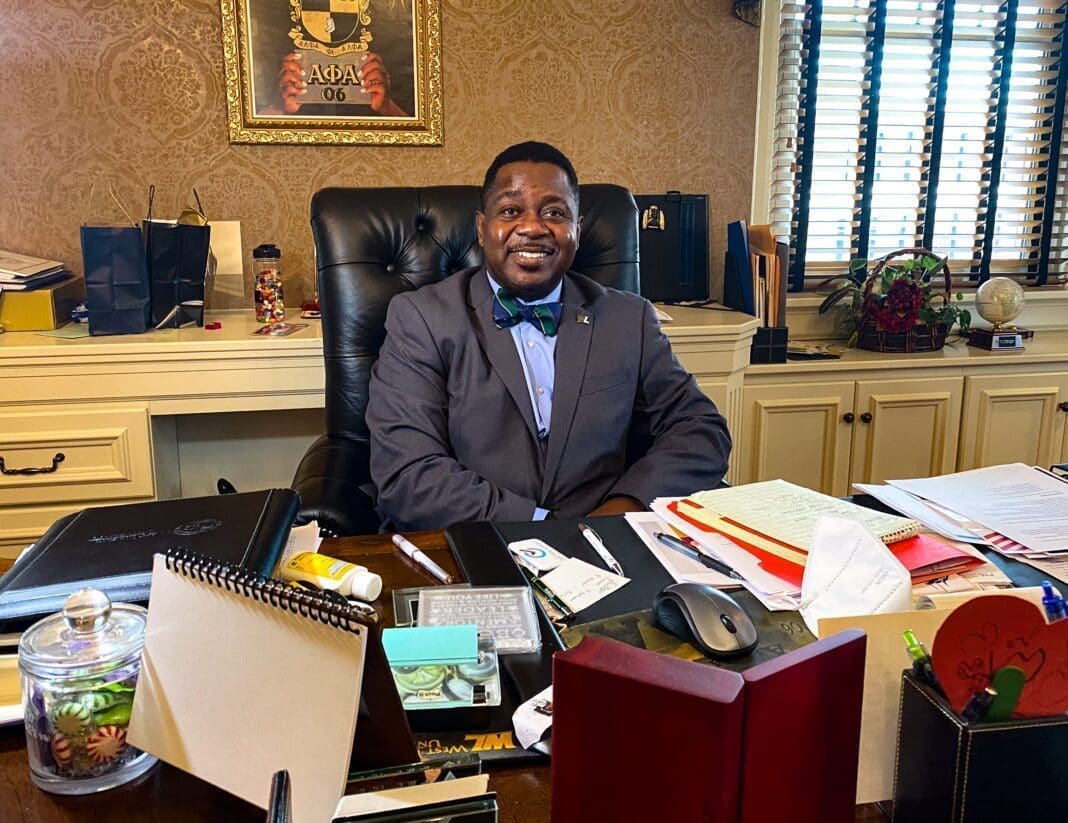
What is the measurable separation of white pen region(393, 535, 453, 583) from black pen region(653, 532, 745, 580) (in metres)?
0.27

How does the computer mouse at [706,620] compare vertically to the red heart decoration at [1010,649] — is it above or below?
below

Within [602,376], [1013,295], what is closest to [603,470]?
[602,376]

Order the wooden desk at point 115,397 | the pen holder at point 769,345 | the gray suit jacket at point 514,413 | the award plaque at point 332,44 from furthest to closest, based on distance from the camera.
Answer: the pen holder at point 769,345 → the award plaque at point 332,44 → the wooden desk at point 115,397 → the gray suit jacket at point 514,413

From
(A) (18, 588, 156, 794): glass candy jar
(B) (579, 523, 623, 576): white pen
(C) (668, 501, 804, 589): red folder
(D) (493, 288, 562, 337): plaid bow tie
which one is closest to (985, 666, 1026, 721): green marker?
(C) (668, 501, 804, 589): red folder

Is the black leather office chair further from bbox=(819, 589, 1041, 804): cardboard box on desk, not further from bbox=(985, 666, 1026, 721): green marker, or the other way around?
bbox=(985, 666, 1026, 721): green marker

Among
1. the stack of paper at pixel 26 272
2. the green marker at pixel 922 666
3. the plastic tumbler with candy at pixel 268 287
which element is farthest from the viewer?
the plastic tumbler with candy at pixel 268 287

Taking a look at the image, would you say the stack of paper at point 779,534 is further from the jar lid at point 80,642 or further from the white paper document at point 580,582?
the jar lid at point 80,642

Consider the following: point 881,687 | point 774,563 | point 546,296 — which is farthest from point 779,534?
point 546,296

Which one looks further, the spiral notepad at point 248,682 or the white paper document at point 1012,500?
the white paper document at point 1012,500

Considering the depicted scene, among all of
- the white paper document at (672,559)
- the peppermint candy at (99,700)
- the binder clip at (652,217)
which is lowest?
the white paper document at (672,559)

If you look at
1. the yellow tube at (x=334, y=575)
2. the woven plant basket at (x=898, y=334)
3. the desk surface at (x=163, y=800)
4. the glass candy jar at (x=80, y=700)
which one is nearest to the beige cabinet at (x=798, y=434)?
the woven plant basket at (x=898, y=334)

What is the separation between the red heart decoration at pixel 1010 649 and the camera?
0.56 m

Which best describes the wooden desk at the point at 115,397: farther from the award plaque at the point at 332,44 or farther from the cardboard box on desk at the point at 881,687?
the cardboard box on desk at the point at 881,687

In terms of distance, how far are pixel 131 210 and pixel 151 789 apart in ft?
6.68
